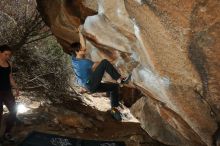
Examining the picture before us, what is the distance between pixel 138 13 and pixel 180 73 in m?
1.10

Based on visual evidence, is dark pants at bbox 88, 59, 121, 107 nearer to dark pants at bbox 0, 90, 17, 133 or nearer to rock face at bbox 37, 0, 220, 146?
rock face at bbox 37, 0, 220, 146

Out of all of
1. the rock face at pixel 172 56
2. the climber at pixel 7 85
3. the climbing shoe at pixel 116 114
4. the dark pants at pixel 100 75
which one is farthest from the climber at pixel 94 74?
the climber at pixel 7 85

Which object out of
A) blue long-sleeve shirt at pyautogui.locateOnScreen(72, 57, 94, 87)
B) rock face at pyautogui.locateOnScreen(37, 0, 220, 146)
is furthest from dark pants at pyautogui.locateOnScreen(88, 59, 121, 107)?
rock face at pyautogui.locateOnScreen(37, 0, 220, 146)

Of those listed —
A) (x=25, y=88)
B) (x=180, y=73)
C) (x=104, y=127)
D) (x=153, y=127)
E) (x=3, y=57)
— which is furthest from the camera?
(x=25, y=88)

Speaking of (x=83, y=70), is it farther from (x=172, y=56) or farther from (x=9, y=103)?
(x=172, y=56)

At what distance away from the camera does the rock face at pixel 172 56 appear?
4.45m

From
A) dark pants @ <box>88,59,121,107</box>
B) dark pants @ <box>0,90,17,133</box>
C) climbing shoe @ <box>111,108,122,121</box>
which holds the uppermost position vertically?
dark pants @ <box>88,59,121,107</box>

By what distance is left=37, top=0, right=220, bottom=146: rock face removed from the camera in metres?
4.45

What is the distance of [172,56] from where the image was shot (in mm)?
5000

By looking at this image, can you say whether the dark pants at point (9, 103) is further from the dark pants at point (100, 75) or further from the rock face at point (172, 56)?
the rock face at point (172, 56)

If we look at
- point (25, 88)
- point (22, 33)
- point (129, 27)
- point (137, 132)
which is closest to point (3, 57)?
point (129, 27)

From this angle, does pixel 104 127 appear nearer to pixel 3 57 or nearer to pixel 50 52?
pixel 3 57

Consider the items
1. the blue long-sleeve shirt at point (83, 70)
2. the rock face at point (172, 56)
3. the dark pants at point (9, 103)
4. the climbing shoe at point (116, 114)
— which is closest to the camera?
the rock face at point (172, 56)

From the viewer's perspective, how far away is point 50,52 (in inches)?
519
